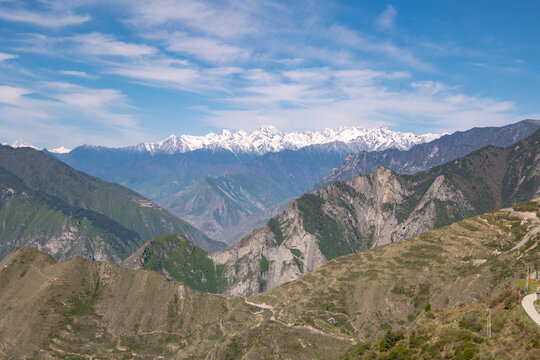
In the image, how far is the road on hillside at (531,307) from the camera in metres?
95.1

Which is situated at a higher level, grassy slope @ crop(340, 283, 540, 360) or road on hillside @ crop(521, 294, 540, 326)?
road on hillside @ crop(521, 294, 540, 326)

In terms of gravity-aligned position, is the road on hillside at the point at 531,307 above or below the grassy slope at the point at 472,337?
above

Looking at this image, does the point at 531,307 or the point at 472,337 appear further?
the point at 531,307

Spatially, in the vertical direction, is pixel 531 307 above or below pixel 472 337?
above

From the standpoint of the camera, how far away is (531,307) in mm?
101625

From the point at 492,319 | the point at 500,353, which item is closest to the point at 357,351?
the point at 492,319

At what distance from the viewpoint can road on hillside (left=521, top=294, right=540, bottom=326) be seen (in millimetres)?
95062

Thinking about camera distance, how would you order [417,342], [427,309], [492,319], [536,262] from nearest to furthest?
[492,319] → [417,342] → [427,309] → [536,262]

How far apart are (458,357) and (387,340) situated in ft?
121

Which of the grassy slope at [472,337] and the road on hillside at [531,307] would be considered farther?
the road on hillside at [531,307]

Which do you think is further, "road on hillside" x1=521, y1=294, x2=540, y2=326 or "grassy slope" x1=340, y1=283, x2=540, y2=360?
"road on hillside" x1=521, y1=294, x2=540, y2=326

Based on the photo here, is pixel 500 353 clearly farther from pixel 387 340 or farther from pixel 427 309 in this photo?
pixel 427 309

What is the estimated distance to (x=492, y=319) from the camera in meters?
104

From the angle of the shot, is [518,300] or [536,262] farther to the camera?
[536,262]
